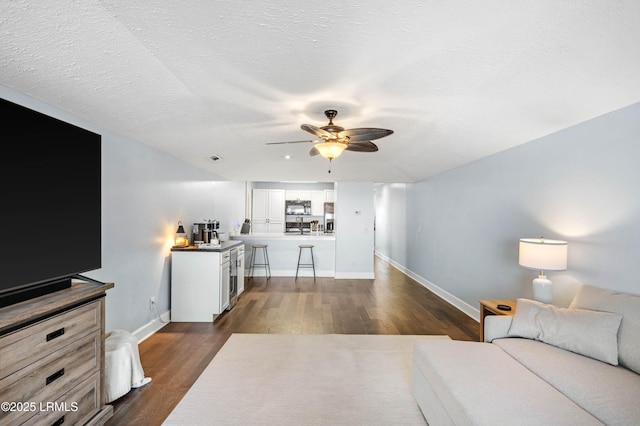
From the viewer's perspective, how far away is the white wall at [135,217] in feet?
9.20

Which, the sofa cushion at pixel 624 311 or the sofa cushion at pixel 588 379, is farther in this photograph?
the sofa cushion at pixel 624 311

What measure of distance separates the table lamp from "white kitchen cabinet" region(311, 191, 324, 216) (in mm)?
6857

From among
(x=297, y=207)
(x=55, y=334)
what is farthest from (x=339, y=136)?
(x=297, y=207)

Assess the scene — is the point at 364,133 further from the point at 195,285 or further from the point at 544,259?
the point at 195,285

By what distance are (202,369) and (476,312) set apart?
3593mm

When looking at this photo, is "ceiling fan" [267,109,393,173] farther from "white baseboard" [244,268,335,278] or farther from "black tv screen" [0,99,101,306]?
"white baseboard" [244,268,335,278]

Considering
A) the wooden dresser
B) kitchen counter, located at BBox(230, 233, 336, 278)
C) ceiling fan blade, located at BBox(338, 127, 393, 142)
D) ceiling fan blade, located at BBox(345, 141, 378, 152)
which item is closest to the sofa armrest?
ceiling fan blade, located at BBox(338, 127, 393, 142)

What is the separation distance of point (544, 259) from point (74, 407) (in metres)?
3.61

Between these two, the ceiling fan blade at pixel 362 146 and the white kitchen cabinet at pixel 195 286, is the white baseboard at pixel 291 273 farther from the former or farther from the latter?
the ceiling fan blade at pixel 362 146

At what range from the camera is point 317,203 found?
930 cm

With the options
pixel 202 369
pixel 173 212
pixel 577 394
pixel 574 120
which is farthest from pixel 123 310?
pixel 574 120

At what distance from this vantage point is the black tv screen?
5.08 ft

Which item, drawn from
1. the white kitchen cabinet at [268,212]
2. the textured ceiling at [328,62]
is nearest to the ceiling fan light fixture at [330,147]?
the textured ceiling at [328,62]

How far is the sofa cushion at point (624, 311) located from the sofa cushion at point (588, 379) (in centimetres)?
9
